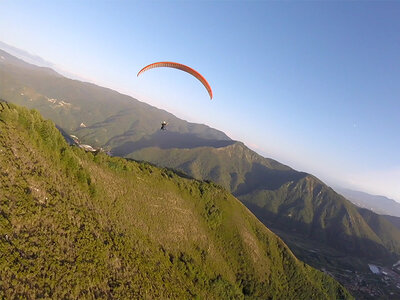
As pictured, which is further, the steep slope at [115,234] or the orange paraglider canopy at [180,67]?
the orange paraglider canopy at [180,67]

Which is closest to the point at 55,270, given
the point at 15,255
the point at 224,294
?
the point at 15,255

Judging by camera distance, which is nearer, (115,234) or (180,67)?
(115,234)

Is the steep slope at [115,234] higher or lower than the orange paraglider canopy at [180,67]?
lower

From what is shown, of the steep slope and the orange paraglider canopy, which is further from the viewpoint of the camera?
the orange paraglider canopy

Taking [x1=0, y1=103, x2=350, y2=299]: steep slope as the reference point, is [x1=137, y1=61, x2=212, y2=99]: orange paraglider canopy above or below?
above

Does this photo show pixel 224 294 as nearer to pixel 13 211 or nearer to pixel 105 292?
pixel 105 292

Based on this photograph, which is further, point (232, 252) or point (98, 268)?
point (232, 252)

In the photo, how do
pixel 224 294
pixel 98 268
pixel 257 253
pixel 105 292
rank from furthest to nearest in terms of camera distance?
pixel 257 253 < pixel 224 294 < pixel 98 268 < pixel 105 292

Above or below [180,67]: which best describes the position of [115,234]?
below
